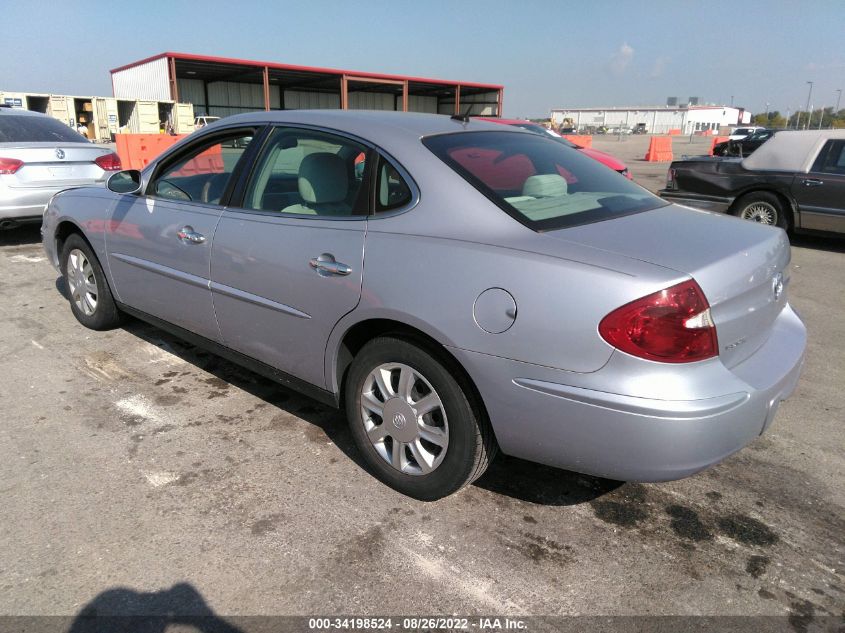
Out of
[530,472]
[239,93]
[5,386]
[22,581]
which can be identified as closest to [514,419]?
[530,472]

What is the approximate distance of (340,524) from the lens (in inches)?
102

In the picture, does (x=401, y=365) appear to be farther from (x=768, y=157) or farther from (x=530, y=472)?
(x=768, y=157)

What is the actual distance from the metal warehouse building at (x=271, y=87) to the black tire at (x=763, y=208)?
77.5ft

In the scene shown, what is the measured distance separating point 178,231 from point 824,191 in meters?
7.92

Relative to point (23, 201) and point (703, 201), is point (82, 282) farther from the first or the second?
point (703, 201)

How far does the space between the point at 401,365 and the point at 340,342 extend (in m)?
0.35

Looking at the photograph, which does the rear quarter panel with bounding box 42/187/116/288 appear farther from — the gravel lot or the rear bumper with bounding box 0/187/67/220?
the rear bumper with bounding box 0/187/67/220

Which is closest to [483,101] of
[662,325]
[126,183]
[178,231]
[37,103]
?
[37,103]

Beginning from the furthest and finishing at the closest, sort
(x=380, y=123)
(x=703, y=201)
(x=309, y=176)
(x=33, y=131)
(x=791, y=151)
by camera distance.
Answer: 1. (x=703, y=201)
2. (x=791, y=151)
3. (x=33, y=131)
4. (x=309, y=176)
5. (x=380, y=123)

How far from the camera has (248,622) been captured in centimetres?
208

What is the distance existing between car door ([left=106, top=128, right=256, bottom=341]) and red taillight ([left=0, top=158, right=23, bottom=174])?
3.76m

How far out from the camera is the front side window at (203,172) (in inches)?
135

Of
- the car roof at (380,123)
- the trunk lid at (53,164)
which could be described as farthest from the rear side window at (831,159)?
the trunk lid at (53,164)

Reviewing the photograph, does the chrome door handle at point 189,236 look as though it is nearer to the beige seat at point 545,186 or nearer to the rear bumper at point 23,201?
the beige seat at point 545,186
